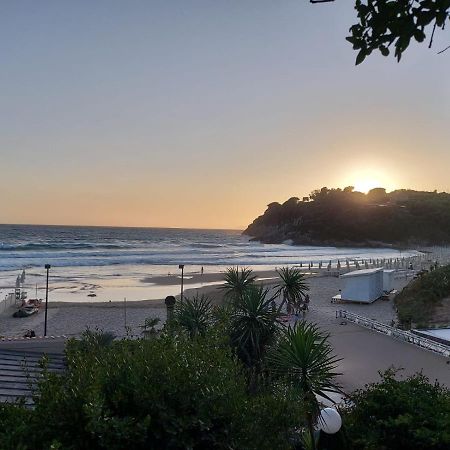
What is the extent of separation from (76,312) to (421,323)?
16.8 m

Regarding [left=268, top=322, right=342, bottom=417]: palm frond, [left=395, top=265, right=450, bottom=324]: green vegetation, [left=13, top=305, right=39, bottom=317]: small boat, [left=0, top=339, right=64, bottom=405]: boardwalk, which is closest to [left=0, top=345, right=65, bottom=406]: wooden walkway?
[left=0, top=339, right=64, bottom=405]: boardwalk

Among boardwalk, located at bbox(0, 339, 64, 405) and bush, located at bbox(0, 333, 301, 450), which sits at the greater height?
bush, located at bbox(0, 333, 301, 450)

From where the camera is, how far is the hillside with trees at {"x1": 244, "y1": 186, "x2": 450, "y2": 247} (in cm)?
12262

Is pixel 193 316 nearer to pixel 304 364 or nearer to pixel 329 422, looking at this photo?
pixel 304 364

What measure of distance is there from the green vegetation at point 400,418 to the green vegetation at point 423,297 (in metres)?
11.7

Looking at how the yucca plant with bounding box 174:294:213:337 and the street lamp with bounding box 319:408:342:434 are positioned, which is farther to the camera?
the yucca plant with bounding box 174:294:213:337

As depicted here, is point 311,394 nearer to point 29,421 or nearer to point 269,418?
point 269,418

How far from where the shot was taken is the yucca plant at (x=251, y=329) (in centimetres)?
1017

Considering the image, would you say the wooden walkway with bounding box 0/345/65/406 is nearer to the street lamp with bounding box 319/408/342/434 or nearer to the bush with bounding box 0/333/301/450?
the bush with bounding box 0/333/301/450

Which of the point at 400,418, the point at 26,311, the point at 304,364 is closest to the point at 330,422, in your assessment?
the point at 400,418

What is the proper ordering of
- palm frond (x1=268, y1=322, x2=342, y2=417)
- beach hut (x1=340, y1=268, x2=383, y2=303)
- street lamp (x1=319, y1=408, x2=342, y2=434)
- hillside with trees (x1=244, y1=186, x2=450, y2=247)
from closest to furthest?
street lamp (x1=319, y1=408, x2=342, y2=434) < palm frond (x1=268, y1=322, x2=342, y2=417) < beach hut (x1=340, y1=268, x2=383, y2=303) < hillside with trees (x1=244, y1=186, x2=450, y2=247)

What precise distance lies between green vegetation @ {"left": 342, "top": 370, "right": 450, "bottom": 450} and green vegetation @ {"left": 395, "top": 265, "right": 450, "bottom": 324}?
11.7 meters

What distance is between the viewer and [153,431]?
164 inches

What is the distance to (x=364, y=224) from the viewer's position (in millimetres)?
128125
